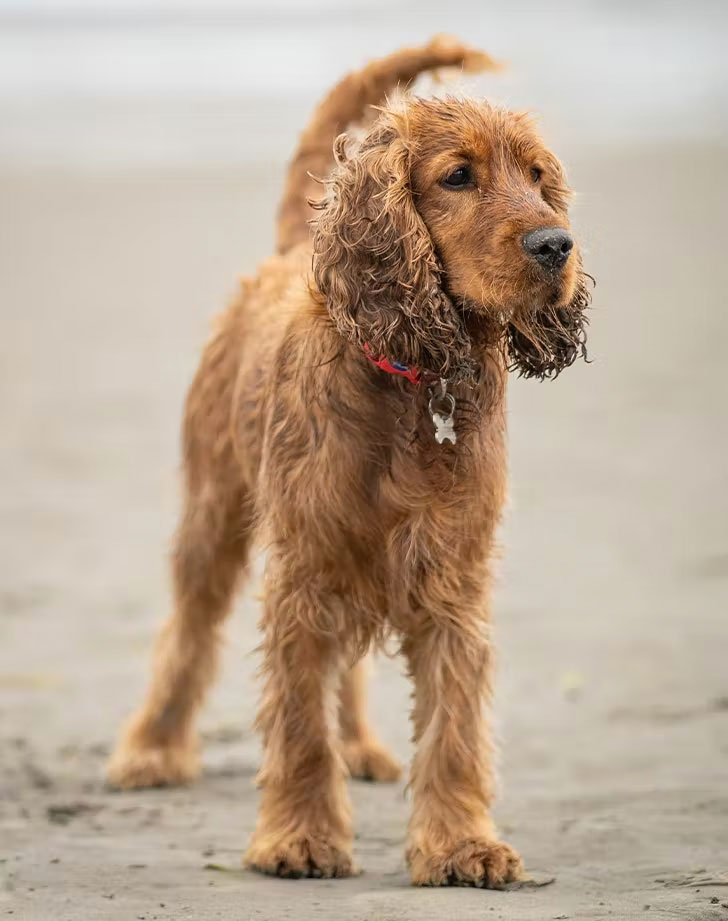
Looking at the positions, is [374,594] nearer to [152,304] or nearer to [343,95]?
[343,95]

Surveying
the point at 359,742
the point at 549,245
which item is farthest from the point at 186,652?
the point at 549,245

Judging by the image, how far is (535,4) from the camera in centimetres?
4241

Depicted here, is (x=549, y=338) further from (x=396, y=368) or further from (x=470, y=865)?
(x=470, y=865)

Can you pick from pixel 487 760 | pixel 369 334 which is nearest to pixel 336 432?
pixel 369 334

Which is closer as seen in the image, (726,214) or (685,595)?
(685,595)

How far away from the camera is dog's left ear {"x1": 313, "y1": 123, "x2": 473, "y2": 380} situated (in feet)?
14.0

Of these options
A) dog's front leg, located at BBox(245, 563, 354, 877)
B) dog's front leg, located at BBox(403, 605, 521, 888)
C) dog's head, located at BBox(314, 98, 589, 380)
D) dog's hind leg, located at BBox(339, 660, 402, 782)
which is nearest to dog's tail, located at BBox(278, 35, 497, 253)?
dog's head, located at BBox(314, 98, 589, 380)

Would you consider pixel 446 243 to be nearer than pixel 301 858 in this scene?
Yes

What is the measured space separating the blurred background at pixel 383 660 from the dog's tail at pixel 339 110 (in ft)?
1.65

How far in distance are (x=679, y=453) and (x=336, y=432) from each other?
706 centimetres

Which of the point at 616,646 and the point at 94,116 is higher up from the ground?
the point at 94,116

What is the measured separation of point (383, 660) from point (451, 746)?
3.35 metres

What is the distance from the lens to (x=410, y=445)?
452cm

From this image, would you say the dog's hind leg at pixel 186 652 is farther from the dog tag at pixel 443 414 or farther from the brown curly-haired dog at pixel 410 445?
the dog tag at pixel 443 414
